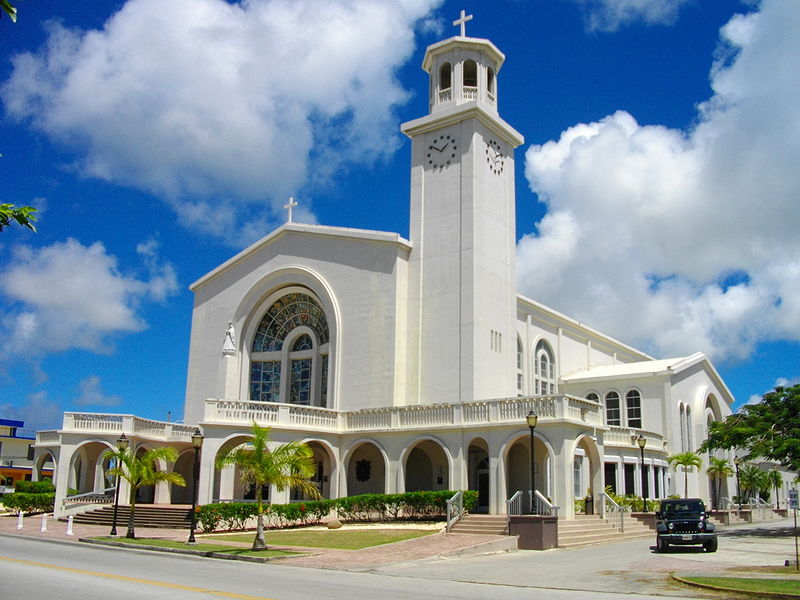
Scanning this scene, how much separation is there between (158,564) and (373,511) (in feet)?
41.6

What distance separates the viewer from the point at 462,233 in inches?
1363

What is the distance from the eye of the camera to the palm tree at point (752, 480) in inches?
1949

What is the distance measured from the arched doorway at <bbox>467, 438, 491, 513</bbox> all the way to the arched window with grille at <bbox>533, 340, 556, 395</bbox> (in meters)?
10.8

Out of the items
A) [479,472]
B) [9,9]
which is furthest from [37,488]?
[9,9]

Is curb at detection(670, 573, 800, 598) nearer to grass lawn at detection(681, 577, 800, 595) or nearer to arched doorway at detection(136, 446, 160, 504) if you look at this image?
grass lawn at detection(681, 577, 800, 595)

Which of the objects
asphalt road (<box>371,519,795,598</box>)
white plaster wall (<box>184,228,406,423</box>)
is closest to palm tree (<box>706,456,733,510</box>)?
asphalt road (<box>371,519,795,598</box>)

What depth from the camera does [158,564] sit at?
1762 cm

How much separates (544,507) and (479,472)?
6608 mm

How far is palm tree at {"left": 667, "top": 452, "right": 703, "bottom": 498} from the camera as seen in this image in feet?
123

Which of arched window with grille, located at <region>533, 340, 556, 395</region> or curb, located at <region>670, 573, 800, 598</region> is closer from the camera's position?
curb, located at <region>670, 573, 800, 598</region>

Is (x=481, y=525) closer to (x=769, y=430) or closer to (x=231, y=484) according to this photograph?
(x=231, y=484)

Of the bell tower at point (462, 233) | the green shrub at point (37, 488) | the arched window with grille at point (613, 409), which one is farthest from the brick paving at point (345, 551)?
the arched window with grille at point (613, 409)

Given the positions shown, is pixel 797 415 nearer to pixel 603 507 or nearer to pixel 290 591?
pixel 603 507

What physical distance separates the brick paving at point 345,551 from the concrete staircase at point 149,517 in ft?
1.30
